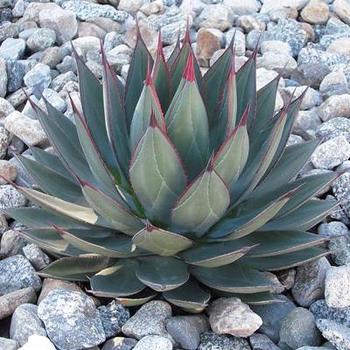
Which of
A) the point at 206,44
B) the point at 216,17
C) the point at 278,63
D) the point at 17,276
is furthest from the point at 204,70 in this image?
the point at 17,276

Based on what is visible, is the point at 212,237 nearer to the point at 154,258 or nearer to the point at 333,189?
the point at 154,258

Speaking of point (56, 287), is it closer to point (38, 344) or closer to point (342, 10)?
point (38, 344)

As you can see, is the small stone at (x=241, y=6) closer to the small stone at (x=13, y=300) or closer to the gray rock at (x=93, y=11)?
the gray rock at (x=93, y=11)

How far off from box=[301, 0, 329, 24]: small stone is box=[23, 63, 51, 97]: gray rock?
1375 millimetres

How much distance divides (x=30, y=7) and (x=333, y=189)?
74.1 inches

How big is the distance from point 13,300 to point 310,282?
0.81 m

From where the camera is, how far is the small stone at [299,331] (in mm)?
1931

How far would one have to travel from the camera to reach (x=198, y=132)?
6.19 feet

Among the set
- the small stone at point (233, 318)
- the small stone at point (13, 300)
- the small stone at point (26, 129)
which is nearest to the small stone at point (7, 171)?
the small stone at point (26, 129)

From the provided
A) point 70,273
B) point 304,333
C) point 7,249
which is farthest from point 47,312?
point 304,333

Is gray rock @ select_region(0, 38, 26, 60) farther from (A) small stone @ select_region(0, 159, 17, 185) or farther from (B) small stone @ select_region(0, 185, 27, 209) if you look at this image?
(B) small stone @ select_region(0, 185, 27, 209)

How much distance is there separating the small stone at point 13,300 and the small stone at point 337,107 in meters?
1.35

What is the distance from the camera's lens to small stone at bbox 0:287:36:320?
197 cm

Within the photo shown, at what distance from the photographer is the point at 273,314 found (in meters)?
2.03
